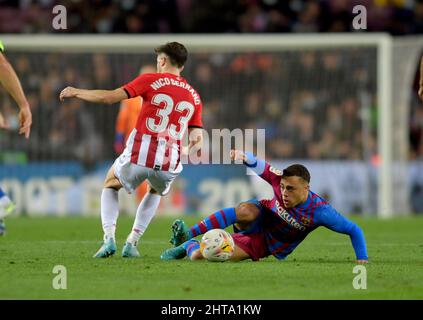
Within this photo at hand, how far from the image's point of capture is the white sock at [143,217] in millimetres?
9609

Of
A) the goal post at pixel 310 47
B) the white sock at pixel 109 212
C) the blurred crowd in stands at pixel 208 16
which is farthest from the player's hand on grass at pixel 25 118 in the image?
the blurred crowd in stands at pixel 208 16

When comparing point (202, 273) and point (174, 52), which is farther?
point (174, 52)

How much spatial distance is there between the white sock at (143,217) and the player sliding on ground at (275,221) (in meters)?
0.40

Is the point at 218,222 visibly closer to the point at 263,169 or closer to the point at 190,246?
the point at 190,246

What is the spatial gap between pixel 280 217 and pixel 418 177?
11.3 meters

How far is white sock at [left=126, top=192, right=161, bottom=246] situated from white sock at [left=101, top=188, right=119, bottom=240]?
10.2 inches

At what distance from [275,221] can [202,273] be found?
1226 mm

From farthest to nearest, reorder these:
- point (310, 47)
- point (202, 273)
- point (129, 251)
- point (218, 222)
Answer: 1. point (310, 47)
2. point (129, 251)
3. point (218, 222)
4. point (202, 273)

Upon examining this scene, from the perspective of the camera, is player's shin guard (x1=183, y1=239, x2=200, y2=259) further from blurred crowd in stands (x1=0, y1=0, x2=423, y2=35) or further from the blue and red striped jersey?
blurred crowd in stands (x1=0, y1=0, x2=423, y2=35)

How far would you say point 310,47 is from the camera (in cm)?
2017

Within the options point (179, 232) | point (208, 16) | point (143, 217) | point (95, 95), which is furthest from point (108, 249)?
point (208, 16)

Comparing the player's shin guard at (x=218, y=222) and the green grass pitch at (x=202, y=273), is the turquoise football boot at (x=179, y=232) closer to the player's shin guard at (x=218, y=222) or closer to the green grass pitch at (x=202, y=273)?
the player's shin guard at (x=218, y=222)

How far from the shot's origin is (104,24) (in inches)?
893
